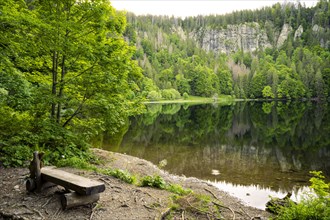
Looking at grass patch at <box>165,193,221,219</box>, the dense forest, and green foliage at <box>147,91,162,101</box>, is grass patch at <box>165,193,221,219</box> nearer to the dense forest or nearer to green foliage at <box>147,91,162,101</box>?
the dense forest

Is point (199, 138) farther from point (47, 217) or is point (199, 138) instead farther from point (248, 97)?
point (248, 97)

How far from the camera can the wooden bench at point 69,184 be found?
762 centimetres

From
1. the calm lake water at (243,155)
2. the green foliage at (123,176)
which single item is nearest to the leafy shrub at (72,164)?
the green foliage at (123,176)

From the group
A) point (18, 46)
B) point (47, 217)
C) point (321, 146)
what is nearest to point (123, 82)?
point (18, 46)

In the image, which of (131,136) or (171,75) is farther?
(171,75)

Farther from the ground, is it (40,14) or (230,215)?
(40,14)

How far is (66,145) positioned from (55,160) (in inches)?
40.0

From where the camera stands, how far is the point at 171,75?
155m

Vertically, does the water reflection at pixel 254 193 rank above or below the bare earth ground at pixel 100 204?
below

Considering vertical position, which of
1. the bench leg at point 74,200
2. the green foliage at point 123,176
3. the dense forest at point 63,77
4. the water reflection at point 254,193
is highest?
the dense forest at point 63,77

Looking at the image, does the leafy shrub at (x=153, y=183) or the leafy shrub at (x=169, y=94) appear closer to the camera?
the leafy shrub at (x=153, y=183)

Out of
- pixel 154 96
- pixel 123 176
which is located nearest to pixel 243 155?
pixel 123 176

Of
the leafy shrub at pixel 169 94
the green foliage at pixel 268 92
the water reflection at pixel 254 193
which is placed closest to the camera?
the water reflection at pixel 254 193

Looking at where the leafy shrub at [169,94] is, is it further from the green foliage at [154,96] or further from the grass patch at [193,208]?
the grass patch at [193,208]
